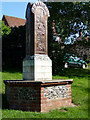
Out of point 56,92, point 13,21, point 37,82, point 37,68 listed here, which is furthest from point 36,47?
point 13,21

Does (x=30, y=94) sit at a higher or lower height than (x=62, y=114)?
higher

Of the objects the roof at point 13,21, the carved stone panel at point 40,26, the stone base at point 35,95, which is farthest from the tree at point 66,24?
the roof at point 13,21


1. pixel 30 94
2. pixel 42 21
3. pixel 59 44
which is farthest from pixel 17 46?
pixel 30 94

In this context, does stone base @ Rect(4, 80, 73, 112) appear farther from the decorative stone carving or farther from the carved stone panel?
the carved stone panel

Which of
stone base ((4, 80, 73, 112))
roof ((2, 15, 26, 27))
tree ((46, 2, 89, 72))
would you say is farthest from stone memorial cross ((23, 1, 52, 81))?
roof ((2, 15, 26, 27))

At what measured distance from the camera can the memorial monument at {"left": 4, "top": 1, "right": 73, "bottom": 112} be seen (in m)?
5.60

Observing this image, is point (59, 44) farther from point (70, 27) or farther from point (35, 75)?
point (35, 75)

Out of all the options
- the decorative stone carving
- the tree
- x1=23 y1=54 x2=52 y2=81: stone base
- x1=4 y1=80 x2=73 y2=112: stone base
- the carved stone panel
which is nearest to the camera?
x1=4 y1=80 x2=73 y2=112: stone base

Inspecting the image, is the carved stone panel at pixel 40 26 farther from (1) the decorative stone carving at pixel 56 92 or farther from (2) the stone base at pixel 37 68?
(1) the decorative stone carving at pixel 56 92

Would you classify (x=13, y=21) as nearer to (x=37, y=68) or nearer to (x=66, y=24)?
(x=66, y=24)

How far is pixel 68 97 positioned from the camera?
20.9 feet

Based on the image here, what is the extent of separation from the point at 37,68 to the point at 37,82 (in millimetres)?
962

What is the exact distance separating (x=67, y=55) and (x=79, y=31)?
2585 mm

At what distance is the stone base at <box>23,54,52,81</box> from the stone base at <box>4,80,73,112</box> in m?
0.67
